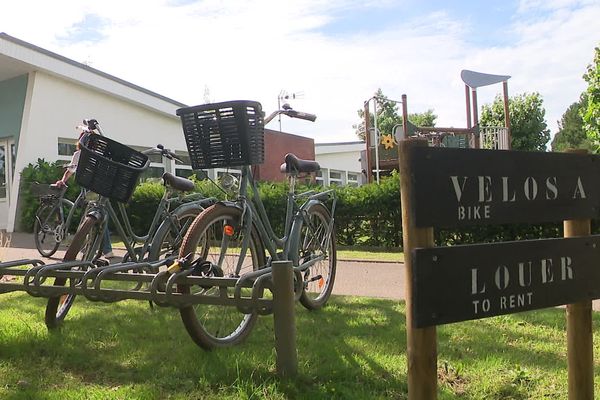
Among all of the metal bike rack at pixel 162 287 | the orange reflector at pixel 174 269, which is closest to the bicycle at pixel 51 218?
the metal bike rack at pixel 162 287

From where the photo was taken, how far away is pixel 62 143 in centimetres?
1520

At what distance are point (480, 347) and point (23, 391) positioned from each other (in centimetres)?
270

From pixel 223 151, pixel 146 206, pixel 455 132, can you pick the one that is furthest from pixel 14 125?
pixel 223 151

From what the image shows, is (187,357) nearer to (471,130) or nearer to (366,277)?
(366,277)

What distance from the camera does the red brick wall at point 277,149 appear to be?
2195 cm

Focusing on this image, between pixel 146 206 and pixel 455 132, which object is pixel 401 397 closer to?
pixel 146 206

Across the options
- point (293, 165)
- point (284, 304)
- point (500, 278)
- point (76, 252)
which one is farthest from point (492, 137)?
point (500, 278)

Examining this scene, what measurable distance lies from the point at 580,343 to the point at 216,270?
6.25ft

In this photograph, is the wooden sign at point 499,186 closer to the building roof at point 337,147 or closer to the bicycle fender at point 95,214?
the bicycle fender at point 95,214

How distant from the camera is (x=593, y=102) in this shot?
11234mm

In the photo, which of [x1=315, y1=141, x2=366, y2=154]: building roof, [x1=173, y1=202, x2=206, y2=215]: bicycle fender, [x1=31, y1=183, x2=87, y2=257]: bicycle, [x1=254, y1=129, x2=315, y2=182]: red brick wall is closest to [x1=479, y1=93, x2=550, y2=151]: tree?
[x1=315, y1=141, x2=366, y2=154]: building roof

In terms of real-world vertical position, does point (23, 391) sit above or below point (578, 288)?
below

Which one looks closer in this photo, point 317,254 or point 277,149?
point 317,254

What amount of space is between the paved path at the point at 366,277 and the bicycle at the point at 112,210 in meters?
1.06
